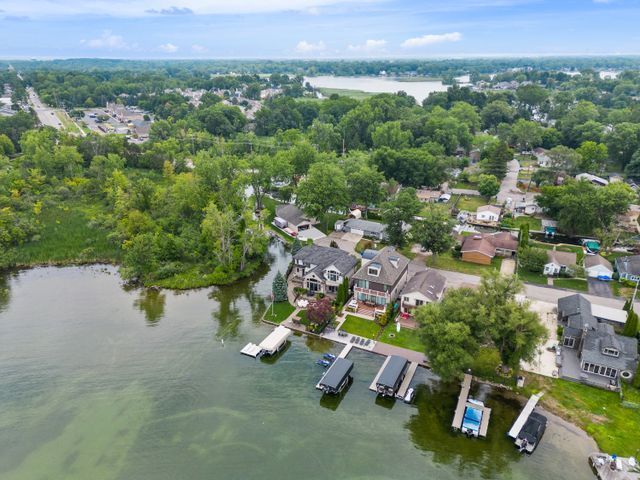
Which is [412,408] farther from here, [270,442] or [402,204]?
[402,204]

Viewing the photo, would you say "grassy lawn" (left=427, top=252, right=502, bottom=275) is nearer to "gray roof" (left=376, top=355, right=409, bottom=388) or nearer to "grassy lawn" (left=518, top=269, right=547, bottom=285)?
"grassy lawn" (left=518, top=269, right=547, bottom=285)

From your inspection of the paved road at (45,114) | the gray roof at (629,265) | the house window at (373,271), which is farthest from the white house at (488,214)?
the paved road at (45,114)

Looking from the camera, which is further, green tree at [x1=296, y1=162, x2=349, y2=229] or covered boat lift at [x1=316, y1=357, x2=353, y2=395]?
green tree at [x1=296, y1=162, x2=349, y2=229]

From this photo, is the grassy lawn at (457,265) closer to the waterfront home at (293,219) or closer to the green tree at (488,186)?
the waterfront home at (293,219)

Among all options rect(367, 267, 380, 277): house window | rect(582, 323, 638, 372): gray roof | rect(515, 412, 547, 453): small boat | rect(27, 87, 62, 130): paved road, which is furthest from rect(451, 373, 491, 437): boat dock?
rect(27, 87, 62, 130): paved road

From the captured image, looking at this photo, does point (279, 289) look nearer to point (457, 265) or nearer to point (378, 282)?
point (378, 282)

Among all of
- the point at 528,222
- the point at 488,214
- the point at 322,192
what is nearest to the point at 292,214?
the point at 322,192
